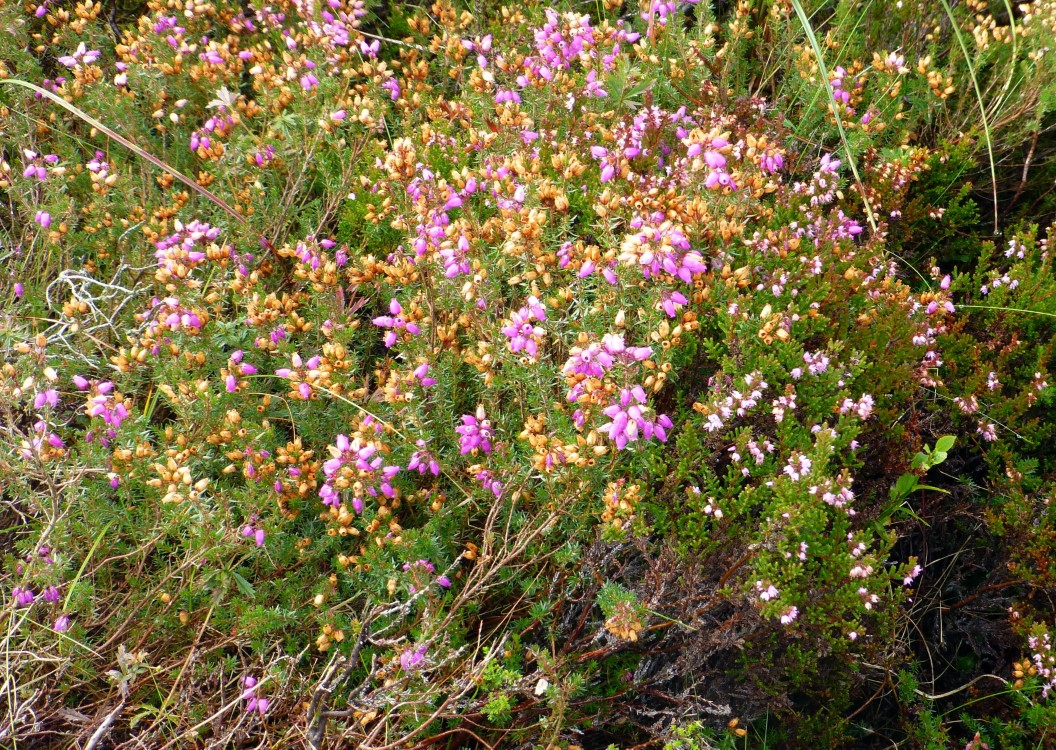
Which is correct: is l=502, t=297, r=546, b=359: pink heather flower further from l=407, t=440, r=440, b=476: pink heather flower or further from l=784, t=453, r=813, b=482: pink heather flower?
l=784, t=453, r=813, b=482: pink heather flower

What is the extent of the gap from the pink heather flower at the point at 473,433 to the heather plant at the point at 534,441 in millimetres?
13

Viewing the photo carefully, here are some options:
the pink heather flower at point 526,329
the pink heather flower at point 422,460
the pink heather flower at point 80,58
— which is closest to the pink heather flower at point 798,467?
the pink heather flower at point 526,329

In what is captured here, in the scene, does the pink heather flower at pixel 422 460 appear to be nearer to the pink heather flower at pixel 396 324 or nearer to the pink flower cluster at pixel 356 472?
the pink flower cluster at pixel 356 472

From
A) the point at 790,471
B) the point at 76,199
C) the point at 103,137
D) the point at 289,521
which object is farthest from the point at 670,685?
the point at 103,137

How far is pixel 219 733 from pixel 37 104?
325cm

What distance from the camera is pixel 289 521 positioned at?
2369 mm

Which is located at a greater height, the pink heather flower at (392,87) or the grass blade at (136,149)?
the pink heather flower at (392,87)

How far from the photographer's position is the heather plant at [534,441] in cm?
216

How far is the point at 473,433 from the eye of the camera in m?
2.39

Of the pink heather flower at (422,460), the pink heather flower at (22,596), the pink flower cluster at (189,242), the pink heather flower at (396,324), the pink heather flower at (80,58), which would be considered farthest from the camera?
the pink heather flower at (80,58)

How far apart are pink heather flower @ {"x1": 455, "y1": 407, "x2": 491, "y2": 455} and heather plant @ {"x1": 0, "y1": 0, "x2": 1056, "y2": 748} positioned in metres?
0.01

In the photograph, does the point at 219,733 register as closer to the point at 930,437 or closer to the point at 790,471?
the point at 790,471

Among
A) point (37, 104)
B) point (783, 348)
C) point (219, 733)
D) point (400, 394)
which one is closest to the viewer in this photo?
point (219, 733)

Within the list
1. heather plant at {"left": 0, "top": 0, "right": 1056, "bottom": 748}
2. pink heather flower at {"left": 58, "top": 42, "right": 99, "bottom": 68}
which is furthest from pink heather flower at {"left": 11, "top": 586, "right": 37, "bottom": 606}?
pink heather flower at {"left": 58, "top": 42, "right": 99, "bottom": 68}
